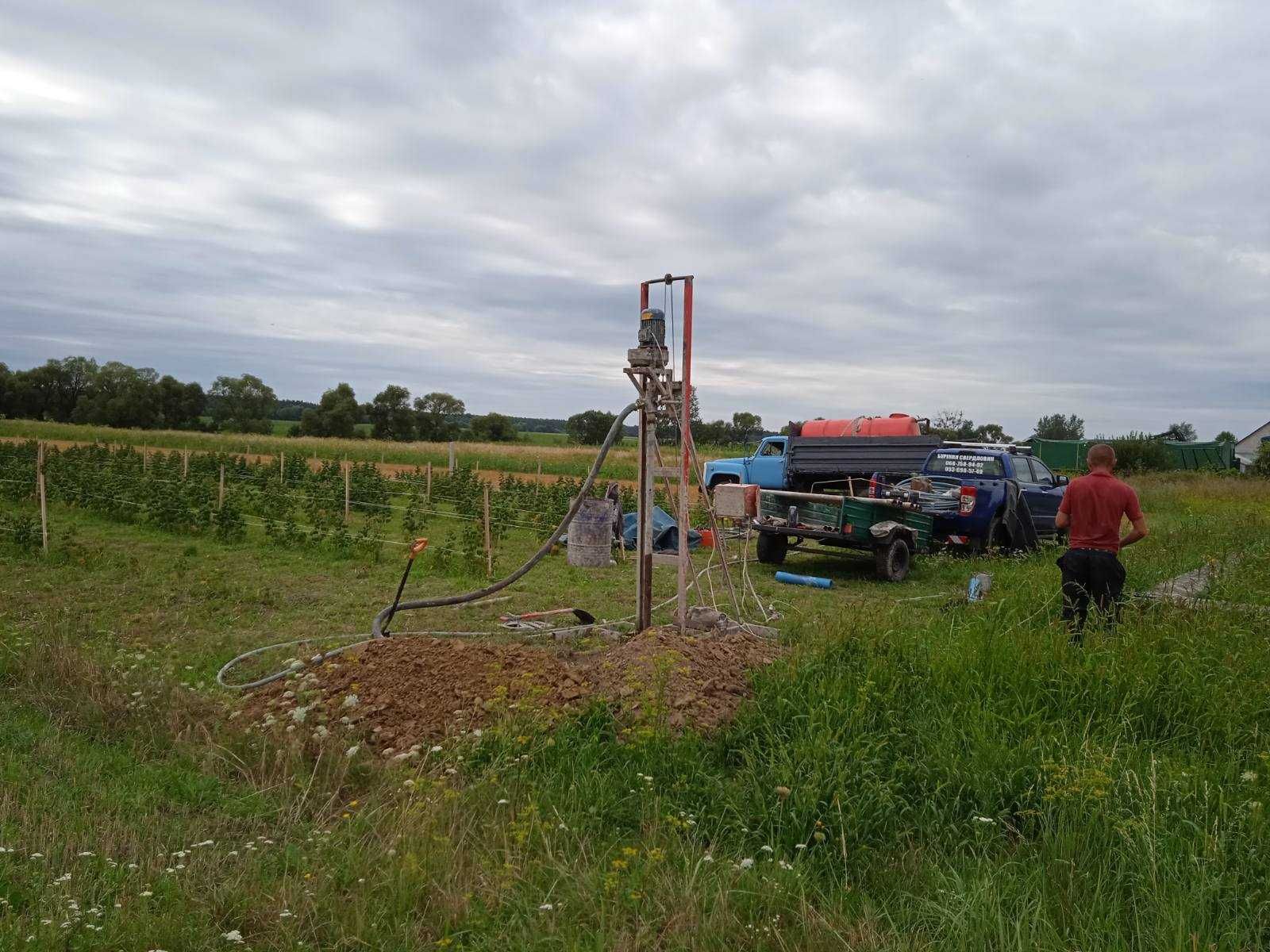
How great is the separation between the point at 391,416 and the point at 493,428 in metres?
8.14

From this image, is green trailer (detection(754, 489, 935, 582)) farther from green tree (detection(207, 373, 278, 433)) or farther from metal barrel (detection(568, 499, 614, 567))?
green tree (detection(207, 373, 278, 433))

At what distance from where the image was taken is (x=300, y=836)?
3.91 m

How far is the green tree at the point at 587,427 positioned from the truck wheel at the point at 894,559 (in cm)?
3742

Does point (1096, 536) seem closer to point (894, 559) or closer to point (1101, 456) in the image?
point (1101, 456)

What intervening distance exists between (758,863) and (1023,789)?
1.37m

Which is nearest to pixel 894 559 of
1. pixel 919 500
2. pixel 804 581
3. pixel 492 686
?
pixel 919 500

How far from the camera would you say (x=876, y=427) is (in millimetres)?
18031

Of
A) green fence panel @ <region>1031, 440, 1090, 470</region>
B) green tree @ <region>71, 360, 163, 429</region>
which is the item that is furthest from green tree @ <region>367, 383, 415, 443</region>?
green fence panel @ <region>1031, 440, 1090, 470</region>

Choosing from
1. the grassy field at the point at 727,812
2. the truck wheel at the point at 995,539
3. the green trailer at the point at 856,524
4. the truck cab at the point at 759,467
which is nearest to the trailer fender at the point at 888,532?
the green trailer at the point at 856,524

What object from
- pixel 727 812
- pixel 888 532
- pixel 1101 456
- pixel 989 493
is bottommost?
pixel 727 812

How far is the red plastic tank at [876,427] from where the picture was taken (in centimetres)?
1769

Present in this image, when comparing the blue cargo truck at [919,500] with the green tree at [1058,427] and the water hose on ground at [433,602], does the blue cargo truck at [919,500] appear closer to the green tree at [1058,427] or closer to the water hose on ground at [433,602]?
the water hose on ground at [433,602]

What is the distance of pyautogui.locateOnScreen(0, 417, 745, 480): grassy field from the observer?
33.8m

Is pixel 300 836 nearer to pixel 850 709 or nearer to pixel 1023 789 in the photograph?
pixel 850 709
